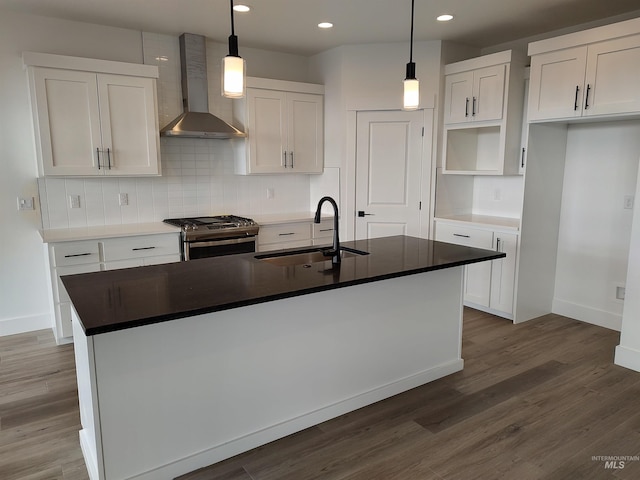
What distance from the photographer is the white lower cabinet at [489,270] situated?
410cm

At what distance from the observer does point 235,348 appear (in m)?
2.19

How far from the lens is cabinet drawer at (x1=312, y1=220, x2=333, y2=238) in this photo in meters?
4.84

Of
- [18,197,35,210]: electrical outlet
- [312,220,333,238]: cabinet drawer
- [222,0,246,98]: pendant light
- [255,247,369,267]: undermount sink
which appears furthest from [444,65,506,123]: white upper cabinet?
[18,197,35,210]: electrical outlet

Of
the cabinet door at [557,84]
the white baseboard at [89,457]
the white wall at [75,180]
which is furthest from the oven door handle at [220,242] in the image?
the cabinet door at [557,84]

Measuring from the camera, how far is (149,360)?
1.97m

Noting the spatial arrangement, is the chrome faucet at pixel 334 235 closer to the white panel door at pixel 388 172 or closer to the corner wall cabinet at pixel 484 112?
the white panel door at pixel 388 172

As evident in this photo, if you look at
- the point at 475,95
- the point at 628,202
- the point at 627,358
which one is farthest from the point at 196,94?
the point at 627,358

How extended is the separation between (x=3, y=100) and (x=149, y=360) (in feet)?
9.89

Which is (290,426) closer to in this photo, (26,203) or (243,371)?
(243,371)

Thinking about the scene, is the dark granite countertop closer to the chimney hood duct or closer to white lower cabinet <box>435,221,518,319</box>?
white lower cabinet <box>435,221,518,319</box>

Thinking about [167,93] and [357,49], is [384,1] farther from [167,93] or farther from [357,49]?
[167,93]

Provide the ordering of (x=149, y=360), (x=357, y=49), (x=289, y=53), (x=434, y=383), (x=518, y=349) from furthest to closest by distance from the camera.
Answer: (x=289, y=53)
(x=357, y=49)
(x=518, y=349)
(x=434, y=383)
(x=149, y=360)

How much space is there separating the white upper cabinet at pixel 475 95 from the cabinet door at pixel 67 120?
10.8 feet

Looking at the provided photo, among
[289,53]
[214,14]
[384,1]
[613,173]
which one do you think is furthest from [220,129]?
[613,173]
